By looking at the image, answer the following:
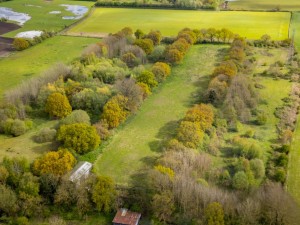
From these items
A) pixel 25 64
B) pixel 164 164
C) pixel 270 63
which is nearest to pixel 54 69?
pixel 25 64

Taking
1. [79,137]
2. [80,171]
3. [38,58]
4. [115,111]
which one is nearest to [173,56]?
[115,111]

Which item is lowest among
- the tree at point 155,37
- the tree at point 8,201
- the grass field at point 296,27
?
the tree at point 8,201

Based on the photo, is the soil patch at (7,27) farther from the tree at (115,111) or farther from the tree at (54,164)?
the tree at (54,164)

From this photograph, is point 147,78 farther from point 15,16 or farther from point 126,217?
point 15,16

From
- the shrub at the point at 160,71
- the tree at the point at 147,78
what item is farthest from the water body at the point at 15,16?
the tree at the point at 147,78

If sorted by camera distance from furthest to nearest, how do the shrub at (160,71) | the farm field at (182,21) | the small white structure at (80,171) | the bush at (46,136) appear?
1. the farm field at (182,21)
2. the shrub at (160,71)
3. the bush at (46,136)
4. the small white structure at (80,171)

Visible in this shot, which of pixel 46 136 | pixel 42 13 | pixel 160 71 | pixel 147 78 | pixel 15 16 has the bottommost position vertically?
pixel 46 136

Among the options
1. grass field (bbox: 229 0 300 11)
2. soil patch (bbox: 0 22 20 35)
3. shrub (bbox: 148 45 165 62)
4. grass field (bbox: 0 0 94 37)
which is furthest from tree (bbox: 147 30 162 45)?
grass field (bbox: 229 0 300 11)
